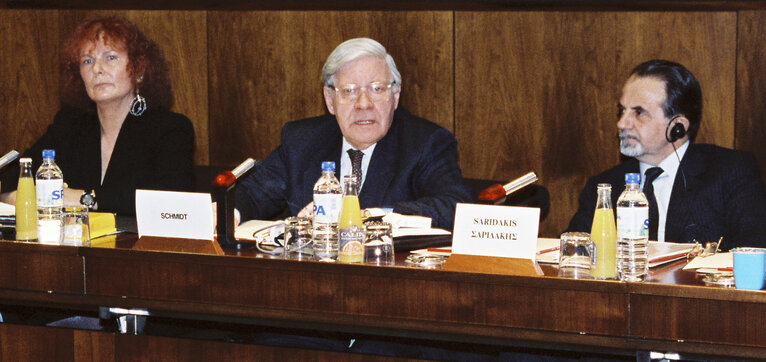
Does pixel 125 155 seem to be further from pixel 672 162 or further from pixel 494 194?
pixel 672 162

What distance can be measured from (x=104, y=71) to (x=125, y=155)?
1.03 feet

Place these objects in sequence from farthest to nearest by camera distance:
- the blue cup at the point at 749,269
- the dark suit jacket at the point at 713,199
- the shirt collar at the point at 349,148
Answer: the shirt collar at the point at 349,148
the dark suit jacket at the point at 713,199
the blue cup at the point at 749,269

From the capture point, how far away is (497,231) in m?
1.89

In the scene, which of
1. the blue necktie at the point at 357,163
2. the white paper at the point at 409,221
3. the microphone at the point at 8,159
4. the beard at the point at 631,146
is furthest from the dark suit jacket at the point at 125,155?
the beard at the point at 631,146

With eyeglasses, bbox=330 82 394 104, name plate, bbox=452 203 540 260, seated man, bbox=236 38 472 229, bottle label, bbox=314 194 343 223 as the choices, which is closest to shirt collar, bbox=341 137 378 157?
seated man, bbox=236 38 472 229

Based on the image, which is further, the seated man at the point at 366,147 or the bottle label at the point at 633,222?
the seated man at the point at 366,147

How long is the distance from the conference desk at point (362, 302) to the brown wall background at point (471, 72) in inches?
69.3

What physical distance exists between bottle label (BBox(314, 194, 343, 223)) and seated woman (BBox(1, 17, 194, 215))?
3.75 ft

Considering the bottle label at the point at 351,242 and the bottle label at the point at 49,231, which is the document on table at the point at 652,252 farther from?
the bottle label at the point at 49,231

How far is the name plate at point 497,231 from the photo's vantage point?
1859 millimetres

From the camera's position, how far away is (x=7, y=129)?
4488 mm

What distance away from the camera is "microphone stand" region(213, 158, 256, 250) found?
2.23 meters

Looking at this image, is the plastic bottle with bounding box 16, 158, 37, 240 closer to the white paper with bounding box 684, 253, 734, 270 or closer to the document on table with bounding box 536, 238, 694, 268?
the document on table with bounding box 536, 238, 694, 268

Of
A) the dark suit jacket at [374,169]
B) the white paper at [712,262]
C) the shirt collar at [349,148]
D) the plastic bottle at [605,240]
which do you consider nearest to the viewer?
the plastic bottle at [605,240]
